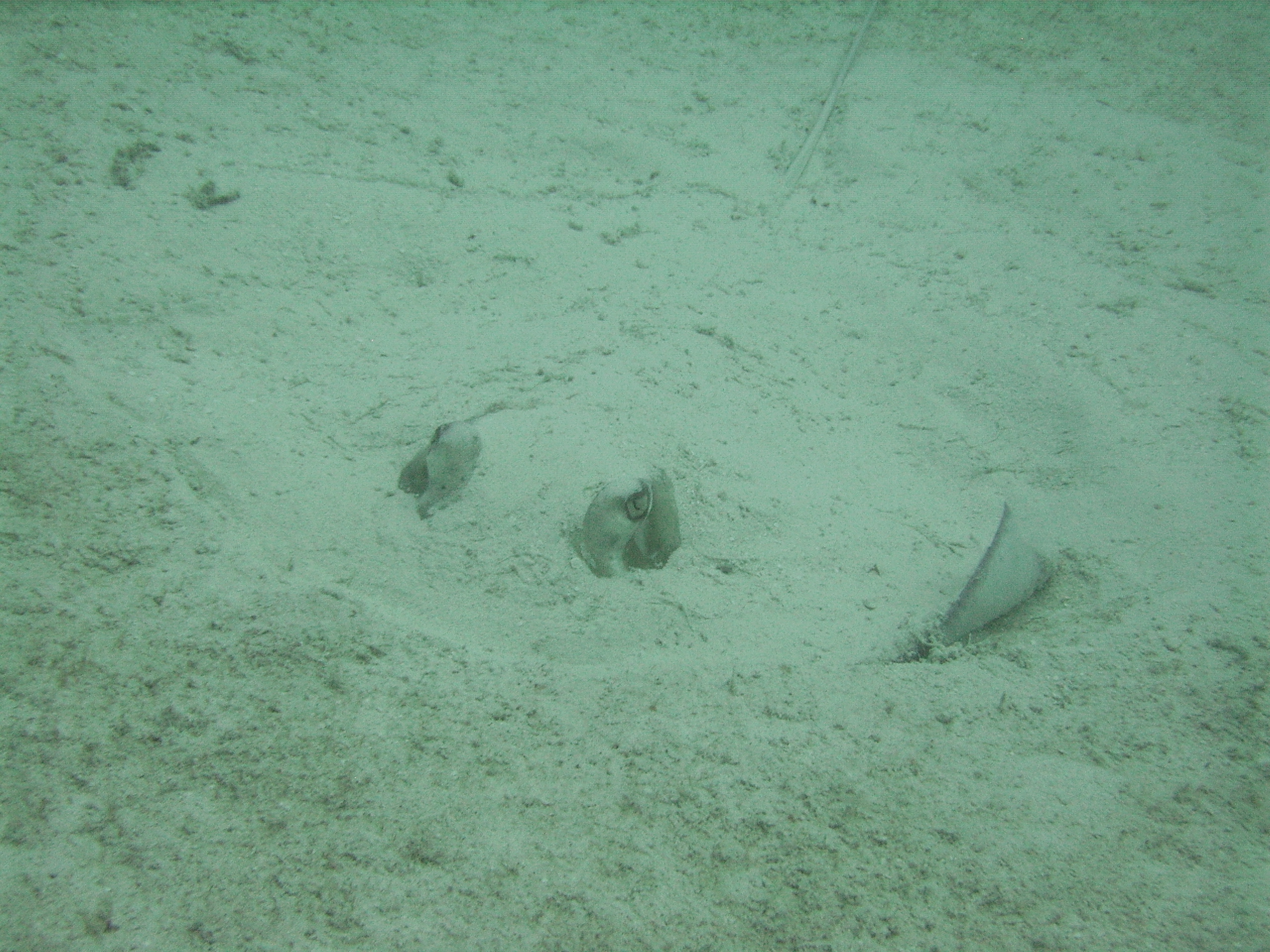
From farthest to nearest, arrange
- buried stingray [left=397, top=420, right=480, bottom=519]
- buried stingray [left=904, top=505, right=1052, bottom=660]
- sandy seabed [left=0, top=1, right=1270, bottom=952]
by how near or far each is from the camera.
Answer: buried stingray [left=397, top=420, right=480, bottom=519] → buried stingray [left=904, top=505, right=1052, bottom=660] → sandy seabed [left=0, top=1, right=1270, bottom=952]

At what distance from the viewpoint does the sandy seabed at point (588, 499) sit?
1325 millimetres

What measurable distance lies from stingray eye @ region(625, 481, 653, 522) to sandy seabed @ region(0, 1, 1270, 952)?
0.18 m

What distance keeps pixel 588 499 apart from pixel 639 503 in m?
0.16

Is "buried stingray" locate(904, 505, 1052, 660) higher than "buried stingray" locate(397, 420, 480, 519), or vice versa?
"buried stingray" locate(904, 505, 1052, 660)

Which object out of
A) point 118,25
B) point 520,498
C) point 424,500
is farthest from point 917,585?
point 118,25

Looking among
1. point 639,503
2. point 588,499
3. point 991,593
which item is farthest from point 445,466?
point 991,593

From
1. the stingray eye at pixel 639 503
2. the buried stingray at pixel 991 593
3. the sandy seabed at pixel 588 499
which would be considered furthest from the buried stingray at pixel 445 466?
the buried stingray at pixel 991 593

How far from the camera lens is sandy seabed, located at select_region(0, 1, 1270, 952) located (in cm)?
133

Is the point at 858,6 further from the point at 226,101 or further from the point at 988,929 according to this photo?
the point at 988,929

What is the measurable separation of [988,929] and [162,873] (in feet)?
5.10

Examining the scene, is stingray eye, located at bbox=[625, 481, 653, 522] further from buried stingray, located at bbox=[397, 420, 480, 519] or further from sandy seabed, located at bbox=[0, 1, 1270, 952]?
buried stingray, located at bbox=[397, 420, 480, 519]

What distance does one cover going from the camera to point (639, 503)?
1873mm

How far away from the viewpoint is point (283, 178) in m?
3.20

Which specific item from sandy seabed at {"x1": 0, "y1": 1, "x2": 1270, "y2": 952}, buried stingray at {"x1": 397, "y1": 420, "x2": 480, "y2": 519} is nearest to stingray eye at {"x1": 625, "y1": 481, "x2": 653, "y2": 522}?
sandy seabed at {"x1": 0, "y1": 1, "x2": 1270, "y2": 952}
